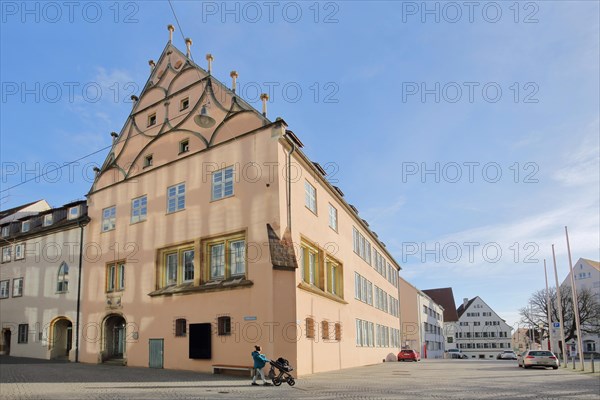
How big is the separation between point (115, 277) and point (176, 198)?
6.01 meters

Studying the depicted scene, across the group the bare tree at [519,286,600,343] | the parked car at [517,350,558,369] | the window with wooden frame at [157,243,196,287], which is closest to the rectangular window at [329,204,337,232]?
the window with wooden frame at [157,243,196,287]

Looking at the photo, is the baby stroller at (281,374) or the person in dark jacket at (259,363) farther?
the person in dark jacket at (259,363)

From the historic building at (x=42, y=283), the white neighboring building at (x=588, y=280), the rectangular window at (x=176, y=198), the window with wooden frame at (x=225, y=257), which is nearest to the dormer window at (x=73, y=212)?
the historic building at (x=42, y=283)

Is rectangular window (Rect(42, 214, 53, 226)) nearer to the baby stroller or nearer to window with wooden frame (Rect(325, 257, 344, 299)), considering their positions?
window with wooden frame (Rect(325, 257, 344, 299))

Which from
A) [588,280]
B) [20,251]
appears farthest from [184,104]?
[588,280]

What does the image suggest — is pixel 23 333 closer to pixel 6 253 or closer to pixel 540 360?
pixel 6 253

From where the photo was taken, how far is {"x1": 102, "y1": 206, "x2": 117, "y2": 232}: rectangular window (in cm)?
2903

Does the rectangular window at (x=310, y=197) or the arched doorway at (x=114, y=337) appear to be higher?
the rectangular window at (x=310, y=197)

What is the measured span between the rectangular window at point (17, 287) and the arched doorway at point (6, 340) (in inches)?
102

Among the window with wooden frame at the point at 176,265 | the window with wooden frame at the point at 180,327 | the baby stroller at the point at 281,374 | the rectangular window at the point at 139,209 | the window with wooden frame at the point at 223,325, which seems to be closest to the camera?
the baby stroller at the point at 281,374

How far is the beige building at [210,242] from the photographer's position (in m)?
21.3

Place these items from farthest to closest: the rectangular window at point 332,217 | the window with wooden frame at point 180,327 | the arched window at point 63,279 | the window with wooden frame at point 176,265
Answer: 1. the arched window at point 63,279
2. the rectangular window at point 332,217
3. the window with wooden frame at point 176,265
4. the window with wooden frame at point 180,327

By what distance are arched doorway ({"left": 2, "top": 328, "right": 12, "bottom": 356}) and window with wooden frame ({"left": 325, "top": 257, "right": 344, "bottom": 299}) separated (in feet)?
74.0

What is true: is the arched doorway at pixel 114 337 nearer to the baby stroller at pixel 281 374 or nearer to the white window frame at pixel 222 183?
the white window frame at pixel 222 183
